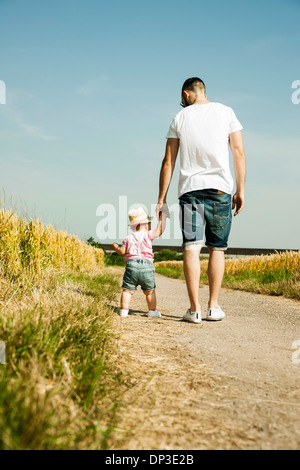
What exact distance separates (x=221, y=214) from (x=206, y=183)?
12.8 inches

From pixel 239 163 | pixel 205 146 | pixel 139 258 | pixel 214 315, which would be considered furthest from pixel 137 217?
pixel 214 315

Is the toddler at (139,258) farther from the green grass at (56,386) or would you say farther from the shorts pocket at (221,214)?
the green grass at (56,386)

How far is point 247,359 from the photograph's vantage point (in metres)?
2.22

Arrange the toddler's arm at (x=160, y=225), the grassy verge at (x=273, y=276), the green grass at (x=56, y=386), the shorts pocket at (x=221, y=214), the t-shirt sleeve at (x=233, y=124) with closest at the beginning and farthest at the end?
the green grass at (x=56, y=386) → the shorts pocket at (x=221, y=214) → the t-shirt sleeve at (x=233, y=124) → the toddler's arm at (x=160, y=225) → the grassy verge at (x=273, y=276)

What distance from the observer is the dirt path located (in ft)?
4.09

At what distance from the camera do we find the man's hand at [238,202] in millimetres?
3727

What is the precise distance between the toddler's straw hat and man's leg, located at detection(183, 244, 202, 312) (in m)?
0.70

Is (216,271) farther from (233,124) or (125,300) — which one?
(233,124)

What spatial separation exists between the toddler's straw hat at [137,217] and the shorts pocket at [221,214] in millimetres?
822

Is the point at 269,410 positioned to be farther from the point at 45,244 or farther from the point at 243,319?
the point at 45,244

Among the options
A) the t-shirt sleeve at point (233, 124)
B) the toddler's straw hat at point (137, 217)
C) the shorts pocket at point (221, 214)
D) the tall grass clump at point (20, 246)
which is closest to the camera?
the shorts pocket at point (221, 214)

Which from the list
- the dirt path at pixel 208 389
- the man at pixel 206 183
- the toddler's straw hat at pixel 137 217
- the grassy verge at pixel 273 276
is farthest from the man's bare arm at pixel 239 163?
the grassy verge at pixel 273 276

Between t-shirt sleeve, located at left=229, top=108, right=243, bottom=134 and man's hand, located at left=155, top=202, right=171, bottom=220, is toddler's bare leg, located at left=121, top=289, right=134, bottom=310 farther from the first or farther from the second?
t-shirt sleeve, located at left=229, top=108, right=243, bottom=134
